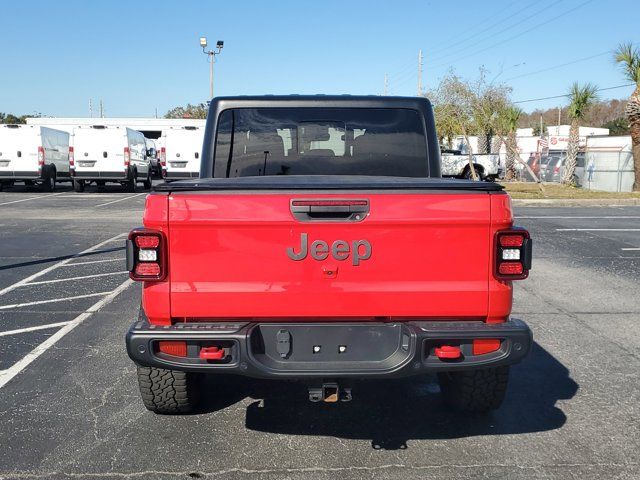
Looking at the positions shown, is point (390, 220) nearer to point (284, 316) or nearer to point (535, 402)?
point (284, 316)

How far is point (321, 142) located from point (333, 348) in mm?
2167

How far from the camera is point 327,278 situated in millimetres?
3414

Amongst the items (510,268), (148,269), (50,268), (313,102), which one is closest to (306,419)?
(148,269)

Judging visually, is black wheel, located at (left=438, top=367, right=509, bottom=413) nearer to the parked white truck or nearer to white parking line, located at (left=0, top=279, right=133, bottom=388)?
white parking line, located at (left=0, top=279, right=133, bottom=388)

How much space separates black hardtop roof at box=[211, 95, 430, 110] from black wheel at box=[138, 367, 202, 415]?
2.09 meters

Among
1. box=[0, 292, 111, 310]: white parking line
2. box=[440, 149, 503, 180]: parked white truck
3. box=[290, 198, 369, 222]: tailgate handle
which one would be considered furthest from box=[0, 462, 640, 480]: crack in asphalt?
box=[440, 149, 503, 180]: parked white truck

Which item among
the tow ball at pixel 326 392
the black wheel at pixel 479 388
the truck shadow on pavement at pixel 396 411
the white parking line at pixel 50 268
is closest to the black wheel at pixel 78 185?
the white parking line at pixel 50 268

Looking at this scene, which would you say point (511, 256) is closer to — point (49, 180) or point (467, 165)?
point (467, 165)

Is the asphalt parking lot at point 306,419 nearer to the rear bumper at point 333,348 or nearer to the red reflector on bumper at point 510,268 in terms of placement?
the rear bumper at point 333,348

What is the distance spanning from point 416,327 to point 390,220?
56 centimetres

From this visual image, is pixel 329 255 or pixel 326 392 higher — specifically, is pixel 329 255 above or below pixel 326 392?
above

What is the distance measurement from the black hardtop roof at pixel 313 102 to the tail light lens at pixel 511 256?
1981mm

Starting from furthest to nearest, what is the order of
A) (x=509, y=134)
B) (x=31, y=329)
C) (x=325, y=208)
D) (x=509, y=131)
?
(x=509, y=131) → (x=509, y=134) → (x=31, y=329) → (x=325, y=208)

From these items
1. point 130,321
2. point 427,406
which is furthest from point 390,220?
point 130,321
